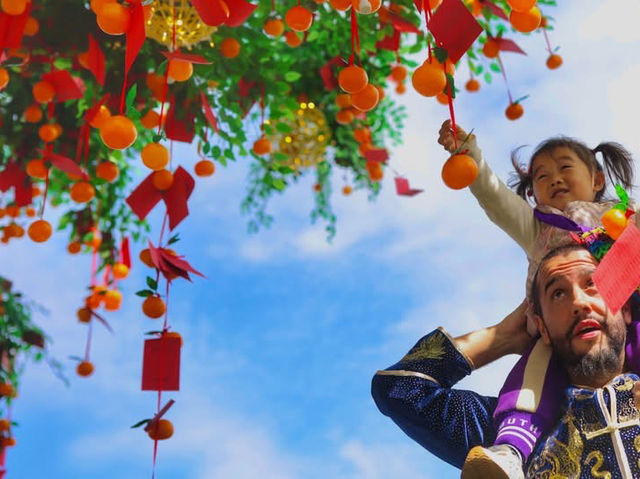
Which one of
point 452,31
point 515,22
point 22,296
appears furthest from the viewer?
point 22,296

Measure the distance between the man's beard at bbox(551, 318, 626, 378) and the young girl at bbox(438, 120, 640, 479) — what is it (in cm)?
6

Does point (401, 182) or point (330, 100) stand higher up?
point (330, 100)

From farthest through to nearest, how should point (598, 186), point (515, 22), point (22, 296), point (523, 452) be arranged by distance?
1. point (22, 296)
2. point (598, 186)
3. point (515, 22)
4. point (523, 452)

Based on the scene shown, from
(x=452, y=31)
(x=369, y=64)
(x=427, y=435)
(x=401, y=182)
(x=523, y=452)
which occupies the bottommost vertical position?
(x=523, y=452)

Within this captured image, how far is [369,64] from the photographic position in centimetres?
385

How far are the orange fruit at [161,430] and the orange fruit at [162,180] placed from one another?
2.18 feet

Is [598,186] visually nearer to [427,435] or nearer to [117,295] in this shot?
[427,435]

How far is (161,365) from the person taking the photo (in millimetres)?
2127

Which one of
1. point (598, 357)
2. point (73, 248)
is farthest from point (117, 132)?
point (73, 248)

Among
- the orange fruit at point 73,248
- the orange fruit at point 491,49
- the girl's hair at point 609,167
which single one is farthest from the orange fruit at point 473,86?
the orange fruit at point 73,248

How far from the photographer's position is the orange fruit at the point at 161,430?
7.22 feet

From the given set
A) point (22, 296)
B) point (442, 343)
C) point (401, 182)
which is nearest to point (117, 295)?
point (22, 296)

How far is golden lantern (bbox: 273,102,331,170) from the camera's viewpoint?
13.1 feet

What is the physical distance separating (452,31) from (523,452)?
868 mm
